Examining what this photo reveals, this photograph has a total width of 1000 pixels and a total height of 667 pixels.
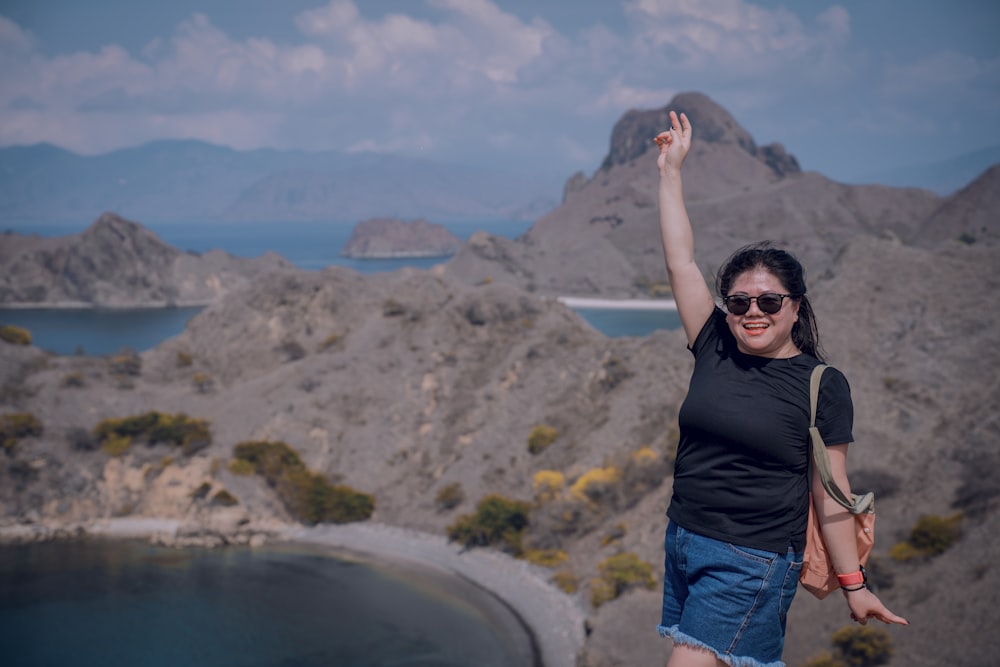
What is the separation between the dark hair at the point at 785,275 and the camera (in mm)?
3877

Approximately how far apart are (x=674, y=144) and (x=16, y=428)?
1517 inches

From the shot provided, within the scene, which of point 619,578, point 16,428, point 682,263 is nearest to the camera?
point 682,263

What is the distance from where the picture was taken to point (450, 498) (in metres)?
33.4

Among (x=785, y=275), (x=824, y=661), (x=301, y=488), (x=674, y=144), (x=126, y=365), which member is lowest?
(x=301, y=488)

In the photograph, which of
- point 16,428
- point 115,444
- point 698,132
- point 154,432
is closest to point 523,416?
point 154,432

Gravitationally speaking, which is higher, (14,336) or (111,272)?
(111,272)

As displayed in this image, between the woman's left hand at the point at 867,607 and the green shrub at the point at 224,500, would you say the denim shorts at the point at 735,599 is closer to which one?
the woman's left hand at the point at 867,607

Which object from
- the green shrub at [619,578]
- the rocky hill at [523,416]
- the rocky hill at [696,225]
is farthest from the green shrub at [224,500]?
the rocky hill at [696,225]

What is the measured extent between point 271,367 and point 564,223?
11824 centimetres

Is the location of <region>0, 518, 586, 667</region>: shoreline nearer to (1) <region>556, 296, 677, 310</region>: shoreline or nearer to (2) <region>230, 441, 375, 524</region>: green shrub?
(2) <region>230, 441, 375, 524</region>: green shrub

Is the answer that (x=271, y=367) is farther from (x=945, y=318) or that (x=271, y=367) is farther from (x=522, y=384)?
(x=945, y=318)

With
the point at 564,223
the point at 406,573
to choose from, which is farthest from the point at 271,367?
the point at 564,223

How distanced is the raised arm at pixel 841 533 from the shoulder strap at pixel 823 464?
0.05 m

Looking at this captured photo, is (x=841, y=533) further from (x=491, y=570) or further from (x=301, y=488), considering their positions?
(x=301, y=488)
